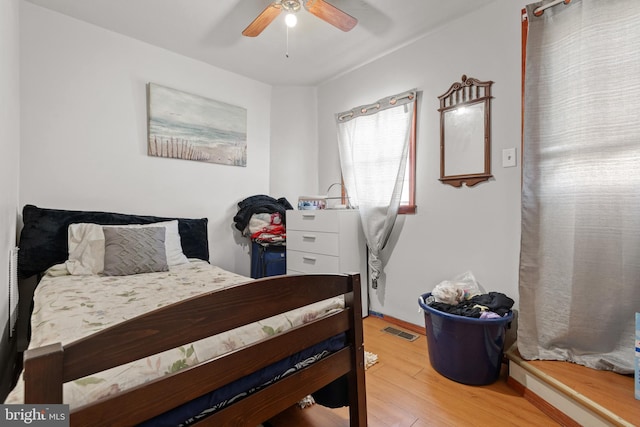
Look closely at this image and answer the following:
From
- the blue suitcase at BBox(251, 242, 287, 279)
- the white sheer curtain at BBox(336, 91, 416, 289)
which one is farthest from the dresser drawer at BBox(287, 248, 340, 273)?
the white sheer curtain at BBox(336, 91, 416, 289)

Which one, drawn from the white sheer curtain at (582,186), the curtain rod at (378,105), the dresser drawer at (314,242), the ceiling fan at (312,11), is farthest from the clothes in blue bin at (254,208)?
the white sheer curtain at (582,186)

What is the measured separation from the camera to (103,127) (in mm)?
2273

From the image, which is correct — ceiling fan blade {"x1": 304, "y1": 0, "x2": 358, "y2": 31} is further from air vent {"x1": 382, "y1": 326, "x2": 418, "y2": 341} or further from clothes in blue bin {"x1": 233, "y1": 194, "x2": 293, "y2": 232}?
air vent {"x1": 382, "y1": 326, "x2": 418, "y2": 341}

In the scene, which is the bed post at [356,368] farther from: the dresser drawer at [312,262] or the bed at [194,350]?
the dresser drawer at [312,262]

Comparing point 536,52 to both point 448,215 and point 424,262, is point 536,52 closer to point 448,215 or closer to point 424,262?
point 448,215

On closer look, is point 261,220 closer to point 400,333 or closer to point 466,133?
point 400,333

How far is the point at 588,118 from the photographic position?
4.68 feet

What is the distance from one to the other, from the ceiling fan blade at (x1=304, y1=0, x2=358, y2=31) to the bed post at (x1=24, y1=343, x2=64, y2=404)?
1.87m

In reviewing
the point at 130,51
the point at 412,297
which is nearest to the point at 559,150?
the point at 412,297

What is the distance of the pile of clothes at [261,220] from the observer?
2.87 m

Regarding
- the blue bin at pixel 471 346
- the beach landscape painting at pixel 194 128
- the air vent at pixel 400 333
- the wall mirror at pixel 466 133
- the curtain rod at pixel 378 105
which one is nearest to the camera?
the blue bin at pixel 471 346

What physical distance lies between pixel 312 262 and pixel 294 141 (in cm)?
145

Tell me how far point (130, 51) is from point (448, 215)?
2814mm

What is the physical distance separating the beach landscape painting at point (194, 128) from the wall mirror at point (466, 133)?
6.27 ft
